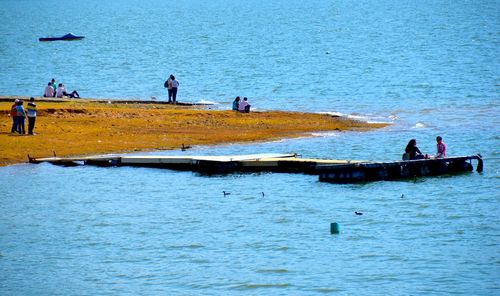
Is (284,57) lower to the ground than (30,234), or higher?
higher

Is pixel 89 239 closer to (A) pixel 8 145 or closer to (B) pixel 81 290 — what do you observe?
(B) pixel 81 290

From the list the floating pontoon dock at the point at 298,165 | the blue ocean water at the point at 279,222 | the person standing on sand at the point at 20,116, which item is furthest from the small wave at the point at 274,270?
the person standing on sand at the point at 20,116

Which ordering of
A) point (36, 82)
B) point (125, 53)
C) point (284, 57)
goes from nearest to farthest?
point (36, 82), point (284, 57), point (125, 53)

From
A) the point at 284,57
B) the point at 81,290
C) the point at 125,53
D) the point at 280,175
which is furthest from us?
the point at 125,53

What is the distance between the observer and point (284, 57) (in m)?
113

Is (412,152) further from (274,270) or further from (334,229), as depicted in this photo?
(274,270)

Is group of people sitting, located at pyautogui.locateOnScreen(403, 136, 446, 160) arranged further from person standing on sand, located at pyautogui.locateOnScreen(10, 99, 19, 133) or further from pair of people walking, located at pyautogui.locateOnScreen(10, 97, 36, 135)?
person standing on sand, located at pyautogui.locateOnScreen(10, 99, 19, 133)

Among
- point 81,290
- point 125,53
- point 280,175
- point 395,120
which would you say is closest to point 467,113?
point 395,120

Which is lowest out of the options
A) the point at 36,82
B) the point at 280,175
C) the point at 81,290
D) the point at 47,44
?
the point at 81,290

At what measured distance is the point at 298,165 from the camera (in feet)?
142

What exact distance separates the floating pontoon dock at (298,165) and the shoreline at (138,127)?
7.83 ft

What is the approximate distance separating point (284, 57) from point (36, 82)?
34.0 metres

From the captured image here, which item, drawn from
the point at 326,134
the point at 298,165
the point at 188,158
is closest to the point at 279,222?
the point at 298,165

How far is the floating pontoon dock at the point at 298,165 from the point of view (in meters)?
41.7
